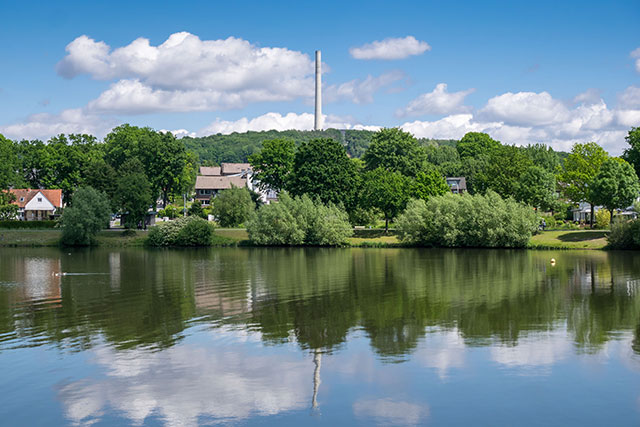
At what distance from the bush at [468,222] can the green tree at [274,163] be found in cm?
2733

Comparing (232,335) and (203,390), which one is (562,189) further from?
(203,390)

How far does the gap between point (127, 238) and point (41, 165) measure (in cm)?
3307

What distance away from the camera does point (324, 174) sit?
8625cm

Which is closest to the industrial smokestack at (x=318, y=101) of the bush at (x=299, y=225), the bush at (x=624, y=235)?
the bush at (x=299, y=225)

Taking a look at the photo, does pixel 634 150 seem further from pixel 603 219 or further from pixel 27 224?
pixel 27 224

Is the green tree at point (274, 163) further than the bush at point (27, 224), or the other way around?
the green tree at point (274, 163)

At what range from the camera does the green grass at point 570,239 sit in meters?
69.9

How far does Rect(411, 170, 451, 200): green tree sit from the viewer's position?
281ft

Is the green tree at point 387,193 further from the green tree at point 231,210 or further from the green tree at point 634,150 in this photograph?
the green tree at point 634,150

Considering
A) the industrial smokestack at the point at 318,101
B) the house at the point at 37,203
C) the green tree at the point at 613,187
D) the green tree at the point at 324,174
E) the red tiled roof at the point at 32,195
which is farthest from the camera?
the industrial smokestack at the point at 318,101

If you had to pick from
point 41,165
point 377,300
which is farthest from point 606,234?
point 41,165

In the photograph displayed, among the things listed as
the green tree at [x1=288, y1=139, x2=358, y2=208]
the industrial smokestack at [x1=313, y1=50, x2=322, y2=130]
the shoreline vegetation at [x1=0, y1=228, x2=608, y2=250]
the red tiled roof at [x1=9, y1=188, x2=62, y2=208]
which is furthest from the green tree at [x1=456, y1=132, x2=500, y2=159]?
the red tiled roof at [x1=9, y1=188, x2=62, y2=208]

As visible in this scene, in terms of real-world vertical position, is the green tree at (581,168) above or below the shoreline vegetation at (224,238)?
above

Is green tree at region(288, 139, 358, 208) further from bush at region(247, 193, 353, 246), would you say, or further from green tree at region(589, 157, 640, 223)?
green tree at region(589, 157, 640, 223)
